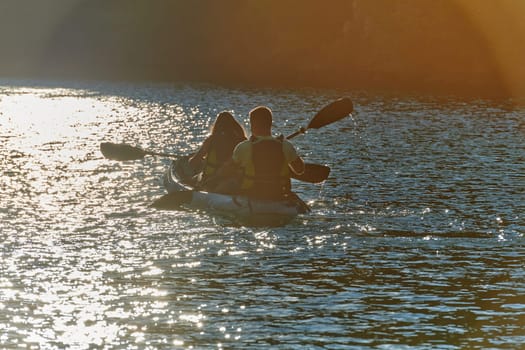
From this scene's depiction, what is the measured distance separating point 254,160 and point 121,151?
6743 millimetres

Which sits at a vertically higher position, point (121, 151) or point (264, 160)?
point (264, 160)

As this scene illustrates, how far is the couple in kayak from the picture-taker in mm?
20188

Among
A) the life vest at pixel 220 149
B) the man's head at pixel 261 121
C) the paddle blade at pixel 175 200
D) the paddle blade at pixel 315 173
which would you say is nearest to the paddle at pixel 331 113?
the paddle blade at pixel 315 173

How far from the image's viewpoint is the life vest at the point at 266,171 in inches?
795

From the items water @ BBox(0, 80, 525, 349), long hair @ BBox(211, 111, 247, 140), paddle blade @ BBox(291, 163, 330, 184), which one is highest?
long hair @ BBox(211, 111, 247, 140)

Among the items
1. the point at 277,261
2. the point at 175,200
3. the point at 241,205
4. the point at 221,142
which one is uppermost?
the point at 221,142

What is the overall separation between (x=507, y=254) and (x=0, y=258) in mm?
8146

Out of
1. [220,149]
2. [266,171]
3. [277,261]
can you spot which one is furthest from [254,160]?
[277,261]

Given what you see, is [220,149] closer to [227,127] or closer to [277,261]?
[227,127]

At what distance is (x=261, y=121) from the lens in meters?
19.9

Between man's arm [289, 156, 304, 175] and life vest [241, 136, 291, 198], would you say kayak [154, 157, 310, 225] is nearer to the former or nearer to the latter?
life vest [241, 136, 291, 198]

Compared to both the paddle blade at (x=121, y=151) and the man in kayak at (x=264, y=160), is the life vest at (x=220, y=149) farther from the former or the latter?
the paddle blade at (x=121, y=151)

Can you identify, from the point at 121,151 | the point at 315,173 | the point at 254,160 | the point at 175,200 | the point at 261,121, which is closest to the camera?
the point at 261,121

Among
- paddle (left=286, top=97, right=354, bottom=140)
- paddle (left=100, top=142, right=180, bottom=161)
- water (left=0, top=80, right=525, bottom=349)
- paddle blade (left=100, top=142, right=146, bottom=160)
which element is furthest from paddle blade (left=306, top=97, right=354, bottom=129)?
paddle blade (left=100, top=142, right=146, bottom=160)
